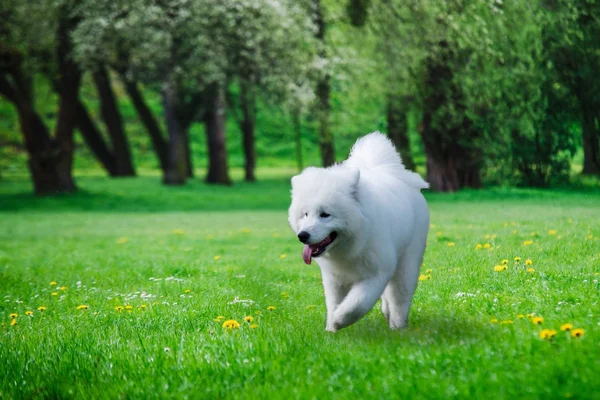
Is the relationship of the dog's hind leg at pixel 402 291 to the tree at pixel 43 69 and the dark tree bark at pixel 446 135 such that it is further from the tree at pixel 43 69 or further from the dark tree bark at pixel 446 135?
the tree at pixel 43 69

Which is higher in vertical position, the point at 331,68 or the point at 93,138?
the point at 331,68

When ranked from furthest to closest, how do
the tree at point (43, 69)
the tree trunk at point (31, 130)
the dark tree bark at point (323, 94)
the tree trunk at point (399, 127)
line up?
the dark tree bark at point (323, 94) → the tree trunk at point (31, 130) → the tree at point (43, 69) → the tree trunk at point (399, 127)

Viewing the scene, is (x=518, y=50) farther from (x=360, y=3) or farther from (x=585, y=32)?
(x=360, y=3)

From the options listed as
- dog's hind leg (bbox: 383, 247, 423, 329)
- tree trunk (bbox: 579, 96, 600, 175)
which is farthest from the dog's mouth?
tree trunk (bbox: 579, 96, 600, 175)

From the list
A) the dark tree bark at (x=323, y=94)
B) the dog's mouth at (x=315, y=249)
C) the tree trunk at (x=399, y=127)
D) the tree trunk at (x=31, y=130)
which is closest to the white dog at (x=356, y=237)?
the dog's mouth at (x=315, y=249)

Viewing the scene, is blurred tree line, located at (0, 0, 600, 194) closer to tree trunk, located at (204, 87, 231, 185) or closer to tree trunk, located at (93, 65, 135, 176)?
tree trunk, located at (204, 87, 231, 185)

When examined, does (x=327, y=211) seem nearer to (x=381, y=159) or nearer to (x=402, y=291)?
(x=402, y=291)

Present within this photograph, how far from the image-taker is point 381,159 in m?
6.80

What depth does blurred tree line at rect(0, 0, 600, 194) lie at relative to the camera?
18.6m

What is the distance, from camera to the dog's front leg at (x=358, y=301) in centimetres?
537

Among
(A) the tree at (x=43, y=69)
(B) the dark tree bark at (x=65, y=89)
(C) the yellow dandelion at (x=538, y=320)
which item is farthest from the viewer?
(B) the dark tree bark at (x=65, y=89)

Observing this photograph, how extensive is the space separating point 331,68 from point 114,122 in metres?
15.9

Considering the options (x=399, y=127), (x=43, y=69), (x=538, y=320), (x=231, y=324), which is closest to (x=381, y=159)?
(x=231, y=324)

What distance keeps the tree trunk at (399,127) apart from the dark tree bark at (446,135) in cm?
180
